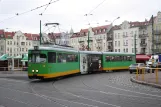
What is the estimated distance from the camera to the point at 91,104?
11617mm

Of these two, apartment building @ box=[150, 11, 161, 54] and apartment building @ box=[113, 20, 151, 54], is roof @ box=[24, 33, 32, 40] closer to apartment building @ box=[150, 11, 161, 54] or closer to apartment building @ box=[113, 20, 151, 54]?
apartment building @ box=[113, 20, 151, 54]

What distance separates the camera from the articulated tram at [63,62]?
24.0 m

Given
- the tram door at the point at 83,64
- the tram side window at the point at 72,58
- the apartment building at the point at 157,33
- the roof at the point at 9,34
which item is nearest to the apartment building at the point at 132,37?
the apartment building at the point at 157,33

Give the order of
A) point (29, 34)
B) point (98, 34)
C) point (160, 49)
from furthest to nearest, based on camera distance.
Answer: point (29, 34) < point (98, 34) < point (160, 49)

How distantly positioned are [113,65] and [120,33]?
2235 inches

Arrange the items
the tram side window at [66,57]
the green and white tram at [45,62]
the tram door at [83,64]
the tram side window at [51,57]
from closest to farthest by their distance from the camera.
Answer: the green and white tram at [45,62] < the tram side window at [51,57] < the tram side window at [66,57] < the tram door at [83,64]

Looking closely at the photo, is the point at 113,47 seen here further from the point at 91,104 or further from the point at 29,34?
the point at 91,104

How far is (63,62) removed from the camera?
27.5 meters

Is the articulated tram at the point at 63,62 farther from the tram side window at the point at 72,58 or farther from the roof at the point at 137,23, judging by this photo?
the roof at the point at 137,23

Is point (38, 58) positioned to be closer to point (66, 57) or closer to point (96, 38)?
point (66, 57)

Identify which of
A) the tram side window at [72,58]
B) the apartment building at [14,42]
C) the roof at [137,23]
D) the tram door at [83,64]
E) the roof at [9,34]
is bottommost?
the tram door at [83,64]

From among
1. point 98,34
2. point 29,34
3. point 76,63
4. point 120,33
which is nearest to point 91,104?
point 76,63

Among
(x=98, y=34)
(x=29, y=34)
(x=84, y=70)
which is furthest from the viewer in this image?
(x=29, y=34)

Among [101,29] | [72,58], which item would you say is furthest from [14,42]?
[72,58]
